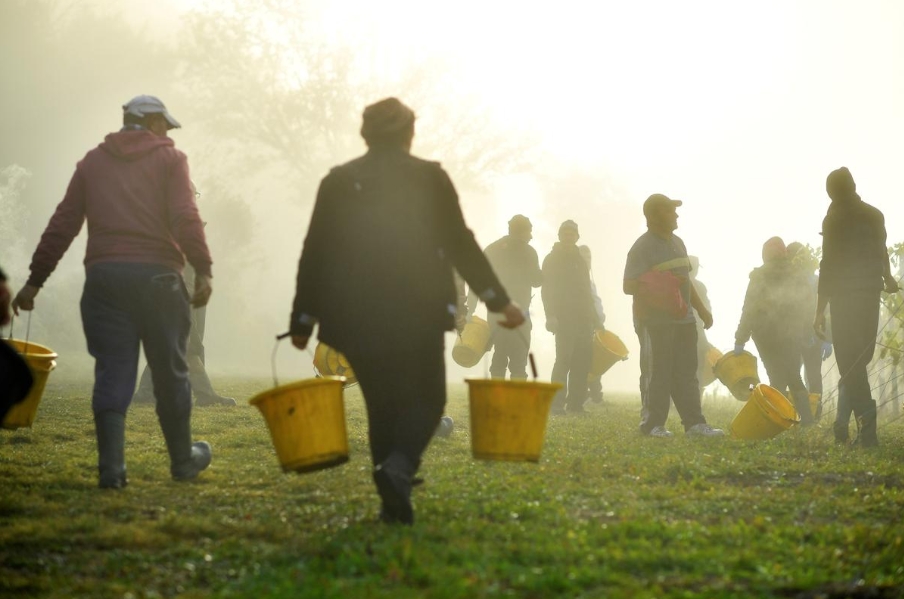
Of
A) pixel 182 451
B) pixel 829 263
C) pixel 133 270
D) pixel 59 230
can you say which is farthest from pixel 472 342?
pixel 133 270

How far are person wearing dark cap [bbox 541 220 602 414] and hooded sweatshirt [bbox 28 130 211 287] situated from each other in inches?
360

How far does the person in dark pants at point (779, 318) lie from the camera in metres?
13.6

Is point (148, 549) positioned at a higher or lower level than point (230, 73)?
lower

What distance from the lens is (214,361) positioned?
40.6 meters

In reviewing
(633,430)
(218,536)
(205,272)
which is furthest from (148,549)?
(633,430)

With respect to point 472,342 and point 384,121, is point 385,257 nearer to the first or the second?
point 384,121

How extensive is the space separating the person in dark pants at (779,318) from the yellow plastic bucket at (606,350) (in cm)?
261

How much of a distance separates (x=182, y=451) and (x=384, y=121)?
105 inches

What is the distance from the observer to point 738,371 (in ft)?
44.9

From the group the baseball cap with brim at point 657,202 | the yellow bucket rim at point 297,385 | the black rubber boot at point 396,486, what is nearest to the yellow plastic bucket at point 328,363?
the baseball cap with brim at point 657,202

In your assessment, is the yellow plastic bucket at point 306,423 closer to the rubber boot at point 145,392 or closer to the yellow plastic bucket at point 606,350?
the rubber boot at point 145,392

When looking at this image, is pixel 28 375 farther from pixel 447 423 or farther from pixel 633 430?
pixel 633 430

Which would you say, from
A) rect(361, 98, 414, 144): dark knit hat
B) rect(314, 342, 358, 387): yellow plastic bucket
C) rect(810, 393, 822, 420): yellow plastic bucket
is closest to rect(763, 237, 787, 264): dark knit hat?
rect(810, 393, 822, 420): yellow plastic bucket

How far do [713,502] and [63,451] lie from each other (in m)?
4.84
